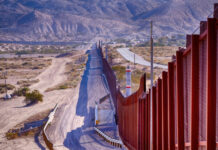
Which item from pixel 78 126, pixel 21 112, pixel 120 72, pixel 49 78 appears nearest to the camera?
pixel 78 126

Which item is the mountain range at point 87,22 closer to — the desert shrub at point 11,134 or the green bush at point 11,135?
the desert shrub at point 11,134

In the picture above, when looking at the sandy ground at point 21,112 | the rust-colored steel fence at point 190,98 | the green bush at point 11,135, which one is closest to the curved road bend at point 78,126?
the sandy ground at point 21,112

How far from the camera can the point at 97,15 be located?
584ft

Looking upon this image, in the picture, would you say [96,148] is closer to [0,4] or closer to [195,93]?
[195,93]

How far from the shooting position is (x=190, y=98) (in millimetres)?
6316

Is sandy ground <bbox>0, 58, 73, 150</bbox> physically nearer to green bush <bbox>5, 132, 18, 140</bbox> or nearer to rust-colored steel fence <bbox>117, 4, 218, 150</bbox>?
green bush <bbox>5, 132, 18, 140</bbox>

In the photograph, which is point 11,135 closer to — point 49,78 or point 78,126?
point 78,126

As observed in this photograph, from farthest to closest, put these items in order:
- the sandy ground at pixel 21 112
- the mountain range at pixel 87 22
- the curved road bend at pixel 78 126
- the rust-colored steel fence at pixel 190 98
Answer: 1. the mountain range at pixel 87 22
2. the sandy ground at pixel 21 112
3. the curved road bend at pixel 78 126
4. the rust-colored steel fence at pixel 190 98

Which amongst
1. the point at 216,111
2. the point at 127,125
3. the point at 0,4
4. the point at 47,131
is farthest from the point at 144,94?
the point at 0,4

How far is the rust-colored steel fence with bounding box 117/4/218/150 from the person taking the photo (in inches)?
211

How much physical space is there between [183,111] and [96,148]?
10778 millimetres

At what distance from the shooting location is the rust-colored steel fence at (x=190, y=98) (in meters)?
5.37

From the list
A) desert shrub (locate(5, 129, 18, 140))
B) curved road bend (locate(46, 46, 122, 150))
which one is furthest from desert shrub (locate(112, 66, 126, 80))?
desert shrub (locate(5, 129, 18, 140))

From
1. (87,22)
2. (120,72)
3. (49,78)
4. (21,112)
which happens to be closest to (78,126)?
(21,112)
